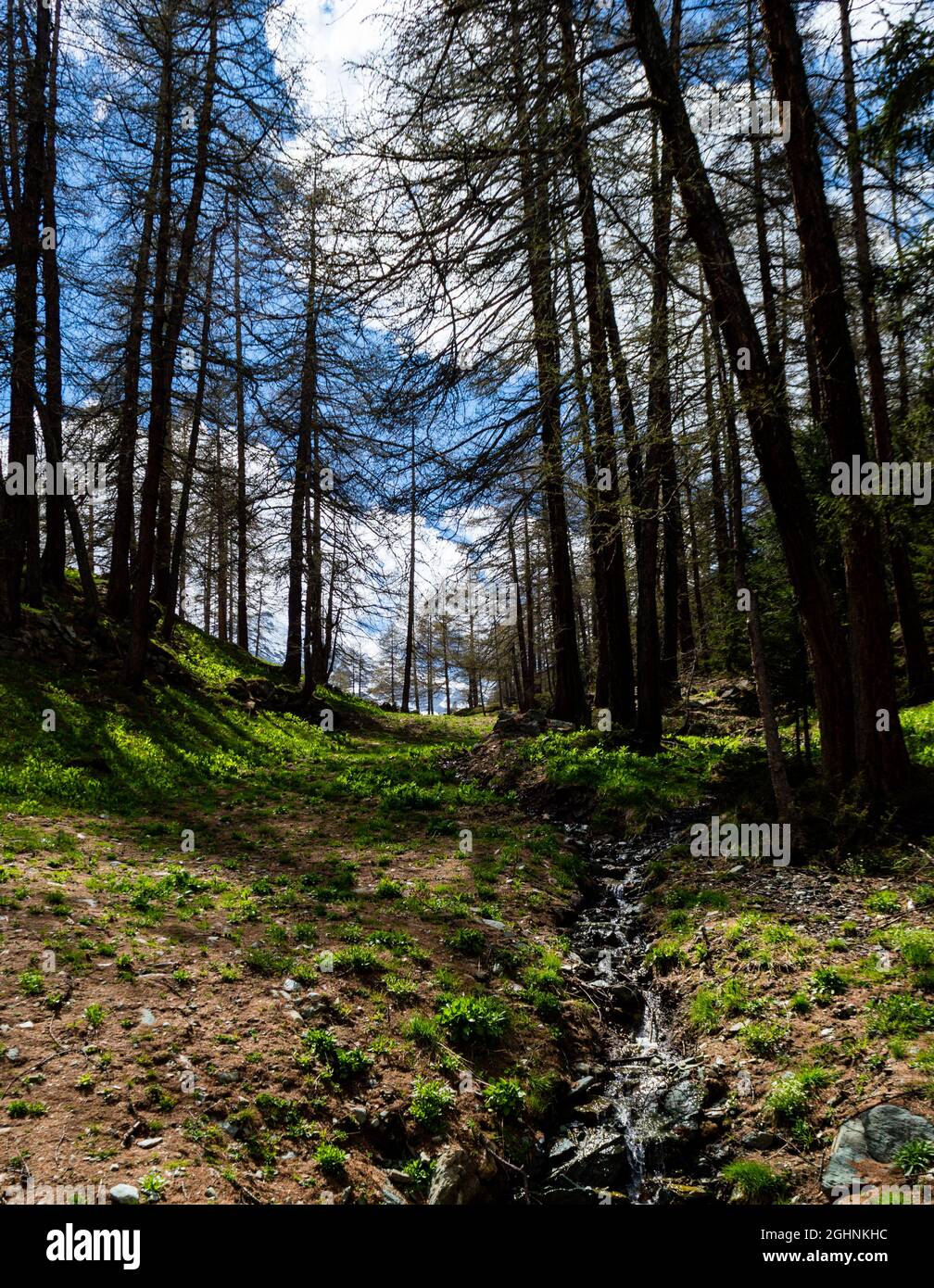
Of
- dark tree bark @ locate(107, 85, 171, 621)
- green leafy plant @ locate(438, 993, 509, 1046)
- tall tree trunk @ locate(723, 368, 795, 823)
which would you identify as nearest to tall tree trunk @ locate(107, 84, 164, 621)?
dark tree bark @ locate(107, 85, 171, 621)

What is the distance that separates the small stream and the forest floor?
163 millimetres

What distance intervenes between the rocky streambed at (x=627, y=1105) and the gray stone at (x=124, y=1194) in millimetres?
2429

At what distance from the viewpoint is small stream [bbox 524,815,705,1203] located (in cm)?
440

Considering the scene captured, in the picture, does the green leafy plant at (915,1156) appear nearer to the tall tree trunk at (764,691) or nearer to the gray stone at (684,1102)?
the gray stone at (684,1102)

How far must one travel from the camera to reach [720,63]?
8047 mm

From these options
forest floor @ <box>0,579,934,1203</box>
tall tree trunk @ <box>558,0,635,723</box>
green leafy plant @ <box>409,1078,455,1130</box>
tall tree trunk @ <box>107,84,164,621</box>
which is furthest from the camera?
tall tree trunk @ <box>107,84,164,621</box>

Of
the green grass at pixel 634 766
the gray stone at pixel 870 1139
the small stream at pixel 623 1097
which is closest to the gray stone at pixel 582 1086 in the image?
the small stream at pixel 623 1097

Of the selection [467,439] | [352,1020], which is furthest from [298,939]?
[467,439]

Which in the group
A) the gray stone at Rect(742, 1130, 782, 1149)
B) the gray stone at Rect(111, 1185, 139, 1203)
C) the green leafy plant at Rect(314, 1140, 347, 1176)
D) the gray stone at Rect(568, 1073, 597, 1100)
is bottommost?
the gray stone at Rect(568, 1073, 597, 1100)

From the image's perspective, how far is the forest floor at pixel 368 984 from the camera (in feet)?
12.9

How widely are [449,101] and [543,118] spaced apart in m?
0.82

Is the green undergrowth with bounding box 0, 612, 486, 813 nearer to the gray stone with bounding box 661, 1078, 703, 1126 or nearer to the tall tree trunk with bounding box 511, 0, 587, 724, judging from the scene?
the tall tree trunk with bounding box 511, 0, 587, 724
